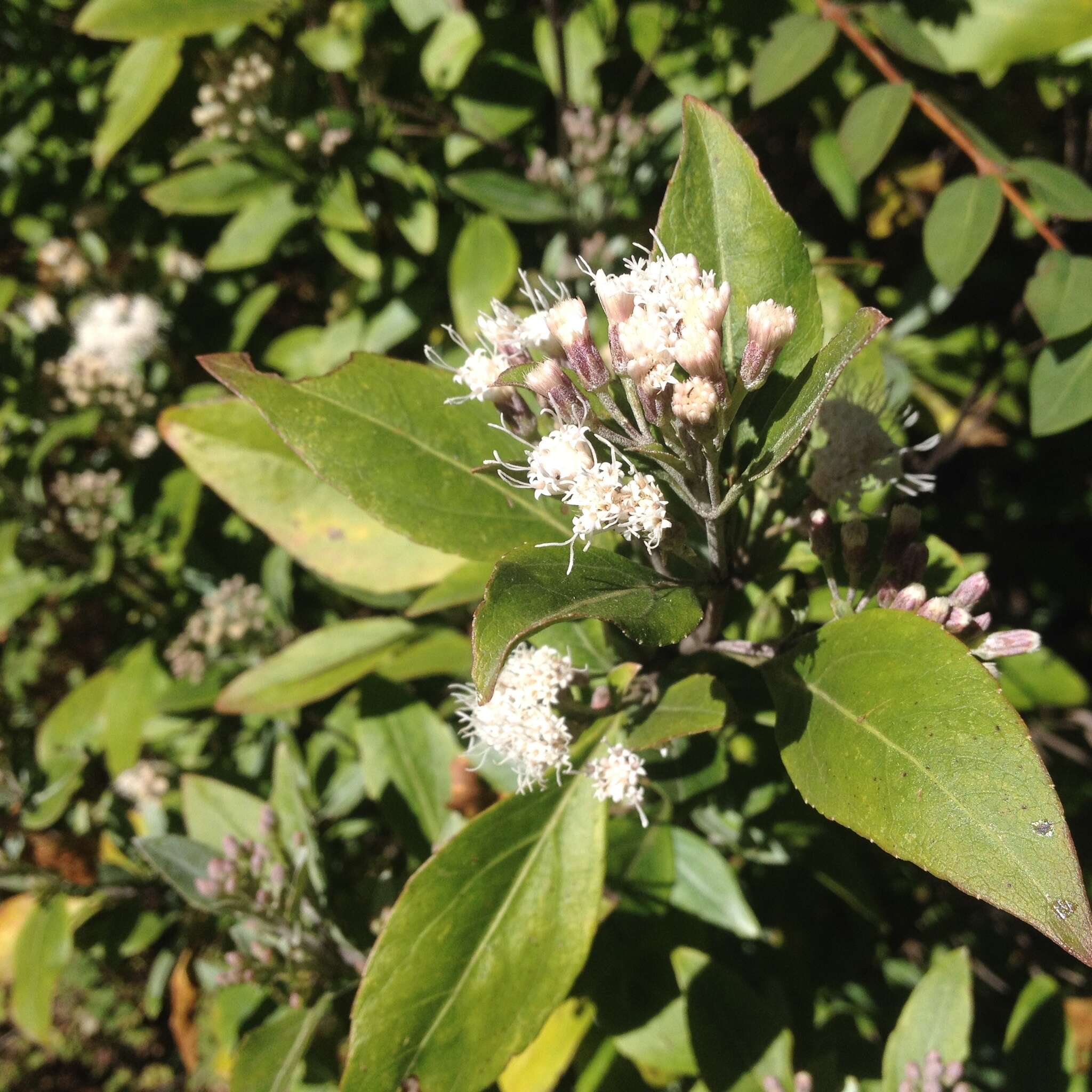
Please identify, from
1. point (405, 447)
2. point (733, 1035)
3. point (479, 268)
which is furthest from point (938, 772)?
point (479, 268)

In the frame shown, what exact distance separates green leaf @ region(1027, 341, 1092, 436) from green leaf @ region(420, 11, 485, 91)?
1.41 meters

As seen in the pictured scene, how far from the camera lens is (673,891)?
1.64m

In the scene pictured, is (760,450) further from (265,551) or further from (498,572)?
(265,551)

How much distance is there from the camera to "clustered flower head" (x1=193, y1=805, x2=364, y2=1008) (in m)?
1.57

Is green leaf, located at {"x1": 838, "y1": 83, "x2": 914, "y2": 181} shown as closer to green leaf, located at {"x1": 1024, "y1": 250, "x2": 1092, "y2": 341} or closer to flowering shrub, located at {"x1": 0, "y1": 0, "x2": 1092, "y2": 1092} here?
flowering shrub, located at {"x1": 0, "y1": 0, "x2": 1092, "y2": 1092}

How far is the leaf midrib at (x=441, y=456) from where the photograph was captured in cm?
118

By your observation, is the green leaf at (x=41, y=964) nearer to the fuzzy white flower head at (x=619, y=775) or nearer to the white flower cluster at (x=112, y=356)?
the white flower cluster at (x=112, y=356)

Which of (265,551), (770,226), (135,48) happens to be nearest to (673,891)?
(770,226)

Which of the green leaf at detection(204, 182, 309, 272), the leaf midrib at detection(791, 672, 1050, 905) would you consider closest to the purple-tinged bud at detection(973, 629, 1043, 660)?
the leaf midrib at detection(791, 672, 1050, 905)

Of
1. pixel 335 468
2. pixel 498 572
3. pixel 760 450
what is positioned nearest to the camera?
pixel 498 572

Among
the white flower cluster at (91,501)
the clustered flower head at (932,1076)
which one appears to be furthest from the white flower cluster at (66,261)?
the clustered flower head at (932,1076)

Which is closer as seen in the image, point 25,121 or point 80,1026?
point 25,121

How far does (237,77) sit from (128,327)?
80cm

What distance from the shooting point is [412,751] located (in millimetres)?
1841
